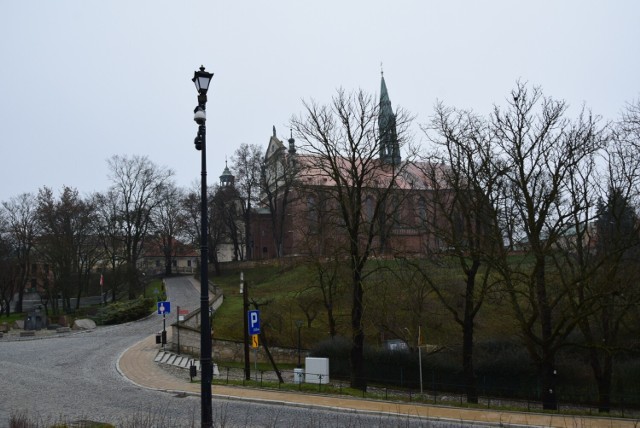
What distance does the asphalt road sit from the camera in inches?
567

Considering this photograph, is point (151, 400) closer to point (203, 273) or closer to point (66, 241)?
point (203, 273)

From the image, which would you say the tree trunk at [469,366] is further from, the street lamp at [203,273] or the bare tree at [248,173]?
the bare tree at [248,173]

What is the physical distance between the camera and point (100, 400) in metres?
18.0

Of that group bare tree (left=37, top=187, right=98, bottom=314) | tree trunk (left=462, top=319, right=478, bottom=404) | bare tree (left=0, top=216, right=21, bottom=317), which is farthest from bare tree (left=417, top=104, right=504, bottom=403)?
bare tree (left=0, top=216, right=21, bottom=317)

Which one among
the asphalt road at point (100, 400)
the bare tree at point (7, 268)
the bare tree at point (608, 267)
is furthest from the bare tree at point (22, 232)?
the bare tree at point (608, 267)

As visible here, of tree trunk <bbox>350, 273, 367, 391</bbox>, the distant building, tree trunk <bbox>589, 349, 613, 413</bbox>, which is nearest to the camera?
tree trunk <bbox>589, 349, 613, 413</bbox>

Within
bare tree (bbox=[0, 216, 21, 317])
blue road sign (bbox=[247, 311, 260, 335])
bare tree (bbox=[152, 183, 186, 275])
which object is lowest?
blue road sign (bbox=[247, 311, 260, 335])

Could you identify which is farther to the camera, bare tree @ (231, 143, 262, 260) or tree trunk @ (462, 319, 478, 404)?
bare tree @ (231, 143, 262, 260)

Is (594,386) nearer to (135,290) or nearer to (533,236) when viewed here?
(533,236)

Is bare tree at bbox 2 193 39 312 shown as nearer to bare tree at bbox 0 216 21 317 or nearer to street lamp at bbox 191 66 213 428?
bare tree at bbox 0 216 21 317

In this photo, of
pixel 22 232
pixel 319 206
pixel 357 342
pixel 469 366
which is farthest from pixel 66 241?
pixel 469 366

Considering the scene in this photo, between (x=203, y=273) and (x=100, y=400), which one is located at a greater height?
(x=203, y=273)

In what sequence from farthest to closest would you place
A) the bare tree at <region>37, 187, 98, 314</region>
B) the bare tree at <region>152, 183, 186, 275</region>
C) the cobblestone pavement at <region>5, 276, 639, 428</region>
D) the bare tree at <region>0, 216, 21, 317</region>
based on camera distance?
the bare tree at <region>152, 183, 186, 275</region>, the bare tree at <region>0, 216, 21, 317</region>, the bare tree at <region>37, 187, 98, 314</region>, the cobblestone pavement at <region>5, 276, 639, 428</region>

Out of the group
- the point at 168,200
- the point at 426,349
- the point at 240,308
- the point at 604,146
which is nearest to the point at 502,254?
the point at 604,146
